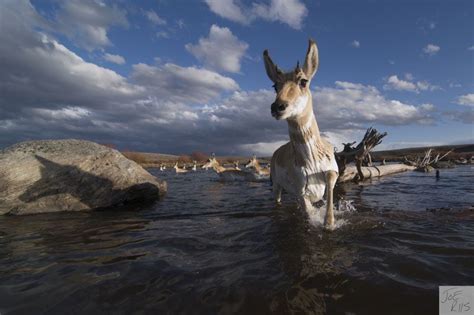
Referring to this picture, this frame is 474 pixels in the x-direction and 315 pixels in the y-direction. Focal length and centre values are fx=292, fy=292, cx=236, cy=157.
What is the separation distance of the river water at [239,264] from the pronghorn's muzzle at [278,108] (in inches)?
101

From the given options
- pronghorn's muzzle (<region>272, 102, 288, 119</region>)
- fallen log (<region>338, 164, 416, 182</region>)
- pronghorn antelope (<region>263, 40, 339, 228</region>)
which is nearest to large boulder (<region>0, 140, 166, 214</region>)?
pronghorn antelope (<region>263, 40, 339, 228</region>)

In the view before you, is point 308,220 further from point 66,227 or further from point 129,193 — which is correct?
point 129,193

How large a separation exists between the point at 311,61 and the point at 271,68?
2.90 ft

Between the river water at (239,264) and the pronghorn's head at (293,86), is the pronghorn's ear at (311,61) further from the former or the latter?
the river water at (239,264)

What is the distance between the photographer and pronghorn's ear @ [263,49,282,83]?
6.55 meters

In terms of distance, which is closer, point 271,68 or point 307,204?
point 271,68

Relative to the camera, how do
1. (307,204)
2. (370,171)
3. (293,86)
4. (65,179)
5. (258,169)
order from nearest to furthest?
(293,86) → (307,204) → (65,179) → (370,171) → (258,169)

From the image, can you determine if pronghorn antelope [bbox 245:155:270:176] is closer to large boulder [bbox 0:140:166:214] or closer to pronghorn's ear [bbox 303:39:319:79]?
large boulder [bbox 0:140:166:214]

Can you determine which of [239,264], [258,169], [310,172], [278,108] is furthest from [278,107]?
[258,169]

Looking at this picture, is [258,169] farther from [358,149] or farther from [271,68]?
[271,68]

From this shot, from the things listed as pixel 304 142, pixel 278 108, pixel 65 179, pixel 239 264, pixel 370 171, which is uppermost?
pixel 278 108

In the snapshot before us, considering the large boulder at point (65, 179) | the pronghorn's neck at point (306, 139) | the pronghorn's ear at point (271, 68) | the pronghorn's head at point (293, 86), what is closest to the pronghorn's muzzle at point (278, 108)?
the pronghorn's head at point (293, 86)

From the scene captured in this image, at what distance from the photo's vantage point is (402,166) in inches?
1136

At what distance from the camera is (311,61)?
6.38 meters
